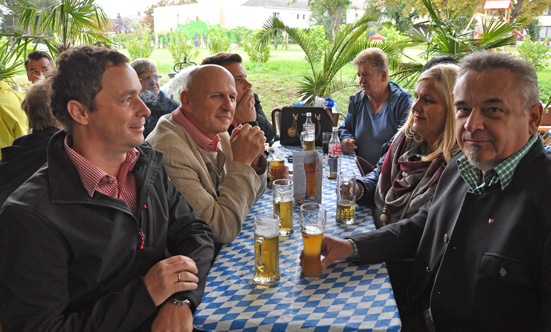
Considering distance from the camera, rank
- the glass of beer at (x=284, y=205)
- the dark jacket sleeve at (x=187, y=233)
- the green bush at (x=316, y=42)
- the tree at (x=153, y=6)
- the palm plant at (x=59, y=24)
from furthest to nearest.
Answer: the tree at (x=153, y=6)
the green bush at (x=316, y=42)
the palm plant at (x=59, y=24)
the glass of beer at (x=284, y=205)
the dark jacket sleeve at (x=187, y=233)

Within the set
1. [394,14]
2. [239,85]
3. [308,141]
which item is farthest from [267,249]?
[394,14]

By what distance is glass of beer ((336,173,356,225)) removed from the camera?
180cm

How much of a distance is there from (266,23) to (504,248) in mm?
5018

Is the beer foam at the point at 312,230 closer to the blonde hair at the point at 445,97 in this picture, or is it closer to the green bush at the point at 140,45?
the blonde hair at the point at 445,97

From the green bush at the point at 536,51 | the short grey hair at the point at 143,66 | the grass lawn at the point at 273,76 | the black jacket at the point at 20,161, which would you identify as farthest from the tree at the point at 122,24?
the green bush at the point at 536,51

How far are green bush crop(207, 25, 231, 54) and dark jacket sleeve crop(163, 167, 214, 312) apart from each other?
589cm

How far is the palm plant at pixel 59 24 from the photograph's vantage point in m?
4.39

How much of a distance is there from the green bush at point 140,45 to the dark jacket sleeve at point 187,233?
20.5ft

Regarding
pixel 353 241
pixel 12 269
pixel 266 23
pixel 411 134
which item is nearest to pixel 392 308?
pixel 353 241

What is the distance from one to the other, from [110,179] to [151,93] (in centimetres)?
277

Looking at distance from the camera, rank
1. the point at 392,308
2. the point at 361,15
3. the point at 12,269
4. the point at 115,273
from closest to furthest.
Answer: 1. the point at 12,269
2. the point at 392,308
3. the point at 115,273
4. the point at 361,15

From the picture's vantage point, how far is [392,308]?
1169 millimetres

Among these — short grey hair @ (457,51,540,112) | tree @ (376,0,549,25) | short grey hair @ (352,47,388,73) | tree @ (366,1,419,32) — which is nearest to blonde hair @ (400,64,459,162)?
short grey hair @ (457,51,540,112)

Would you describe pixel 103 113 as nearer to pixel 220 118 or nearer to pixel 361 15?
pixel 220 118
